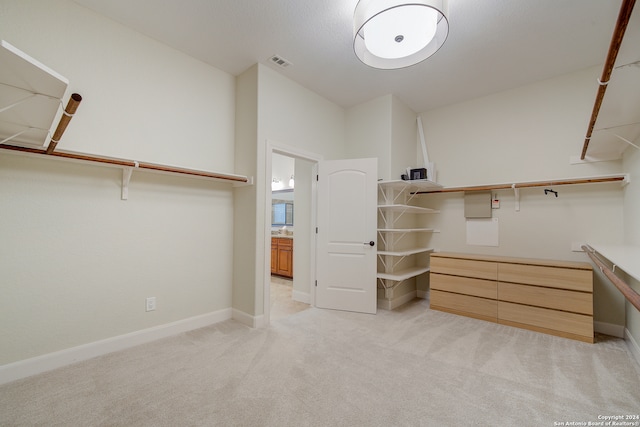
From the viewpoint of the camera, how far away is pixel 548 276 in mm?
2812

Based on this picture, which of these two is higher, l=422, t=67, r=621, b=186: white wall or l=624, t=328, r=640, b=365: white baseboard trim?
l=422, t=67, r=621, b=186: white wall

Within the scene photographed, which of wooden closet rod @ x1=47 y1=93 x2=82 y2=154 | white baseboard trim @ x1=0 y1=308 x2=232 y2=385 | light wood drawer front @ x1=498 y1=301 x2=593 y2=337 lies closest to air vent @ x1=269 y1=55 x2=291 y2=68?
wooden closet rod @ x1=47 y1=93 x2=82 y2=154

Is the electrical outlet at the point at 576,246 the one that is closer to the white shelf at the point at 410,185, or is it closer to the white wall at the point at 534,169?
the white wall at the point at 534,169

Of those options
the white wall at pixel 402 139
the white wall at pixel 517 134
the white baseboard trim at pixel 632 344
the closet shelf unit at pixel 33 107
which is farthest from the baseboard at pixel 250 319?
the white baseboard trim at pixel 632 344

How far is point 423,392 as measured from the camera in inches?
72.1

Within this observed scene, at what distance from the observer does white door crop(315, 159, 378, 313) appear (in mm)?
3494

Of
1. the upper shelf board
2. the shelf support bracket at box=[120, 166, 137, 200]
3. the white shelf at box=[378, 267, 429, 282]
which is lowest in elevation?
the white shelf at box=[378, 267, 429, 282]

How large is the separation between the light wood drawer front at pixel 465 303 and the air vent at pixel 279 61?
3.32m

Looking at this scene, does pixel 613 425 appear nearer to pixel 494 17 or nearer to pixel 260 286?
pixel 260 286

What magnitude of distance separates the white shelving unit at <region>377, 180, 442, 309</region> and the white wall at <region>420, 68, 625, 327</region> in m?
0.45

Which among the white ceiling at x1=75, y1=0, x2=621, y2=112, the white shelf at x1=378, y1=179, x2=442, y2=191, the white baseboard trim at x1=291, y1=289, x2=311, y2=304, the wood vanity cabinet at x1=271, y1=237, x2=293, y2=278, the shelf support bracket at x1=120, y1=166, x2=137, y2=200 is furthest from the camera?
the wood vanity cabinet at x1=271, y1=237, x2=293, y2=278

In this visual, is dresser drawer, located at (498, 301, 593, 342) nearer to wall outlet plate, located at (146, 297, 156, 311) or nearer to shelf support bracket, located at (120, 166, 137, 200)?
wall outlet plate, located at (146, 297, 156, 311)

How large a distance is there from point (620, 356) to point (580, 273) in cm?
72

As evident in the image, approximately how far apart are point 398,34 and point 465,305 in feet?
9.88
